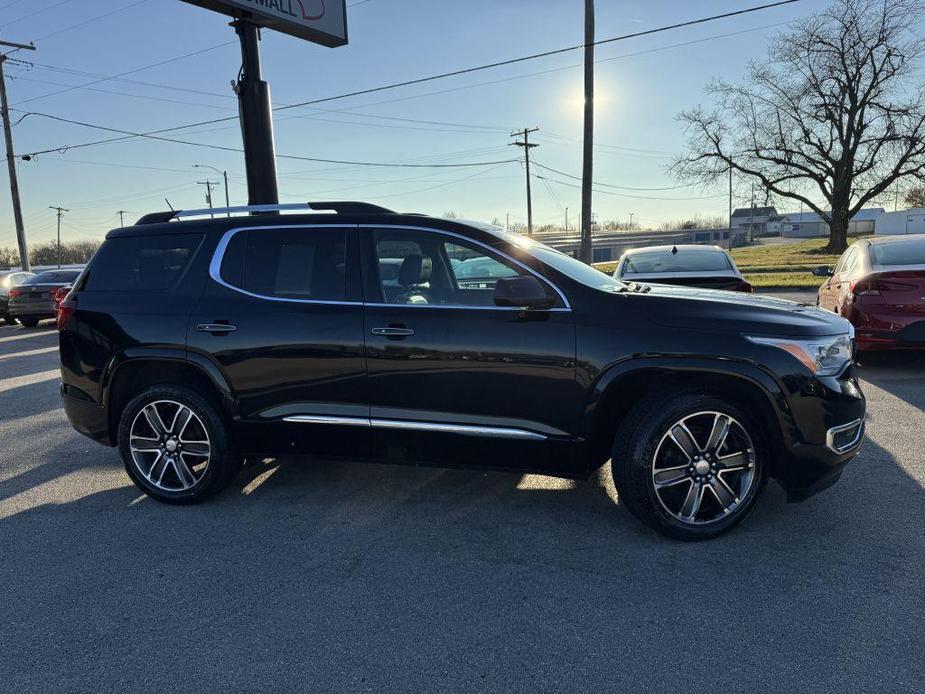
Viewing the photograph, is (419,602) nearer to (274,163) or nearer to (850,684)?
(850,684)

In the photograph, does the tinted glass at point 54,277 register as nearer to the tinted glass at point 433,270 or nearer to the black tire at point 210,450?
the black tire at point 210,450

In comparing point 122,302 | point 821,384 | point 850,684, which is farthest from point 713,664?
point 122,302

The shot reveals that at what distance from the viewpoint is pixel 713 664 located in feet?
8.00

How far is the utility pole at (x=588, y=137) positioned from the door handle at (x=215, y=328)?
14.3 meters

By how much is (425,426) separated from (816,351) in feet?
7.21

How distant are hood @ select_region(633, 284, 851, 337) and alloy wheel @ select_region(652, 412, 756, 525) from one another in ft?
1.67

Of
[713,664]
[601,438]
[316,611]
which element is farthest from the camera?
[601,438]

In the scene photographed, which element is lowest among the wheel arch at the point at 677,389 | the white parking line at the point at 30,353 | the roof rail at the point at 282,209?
the white parking line at the point at 30,353

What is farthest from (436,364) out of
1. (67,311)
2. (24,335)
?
(24,335)

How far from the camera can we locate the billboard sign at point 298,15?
869 cm

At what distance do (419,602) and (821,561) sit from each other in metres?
2.05

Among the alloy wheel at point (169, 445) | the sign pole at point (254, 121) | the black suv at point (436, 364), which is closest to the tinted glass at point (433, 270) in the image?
the black suv at point (436, 364)

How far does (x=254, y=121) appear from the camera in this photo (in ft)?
29.2

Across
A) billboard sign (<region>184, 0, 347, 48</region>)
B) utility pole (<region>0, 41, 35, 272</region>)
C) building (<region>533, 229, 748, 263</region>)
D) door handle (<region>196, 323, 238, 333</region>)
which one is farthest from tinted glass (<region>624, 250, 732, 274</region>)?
building (<region>533, 229, 748, 263</region>)
